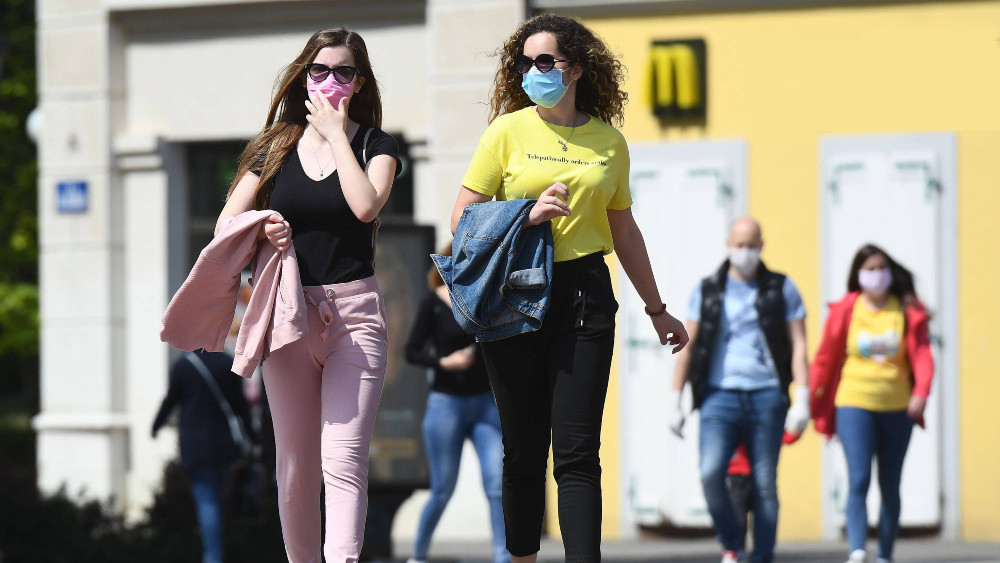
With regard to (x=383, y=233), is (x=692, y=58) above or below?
above

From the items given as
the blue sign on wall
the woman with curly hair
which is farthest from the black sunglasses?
the blue sign on wall

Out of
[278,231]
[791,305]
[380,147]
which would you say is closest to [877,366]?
[791,305]

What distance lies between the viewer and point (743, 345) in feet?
24.5

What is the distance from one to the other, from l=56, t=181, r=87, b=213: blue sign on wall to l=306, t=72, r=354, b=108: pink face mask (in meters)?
7.71

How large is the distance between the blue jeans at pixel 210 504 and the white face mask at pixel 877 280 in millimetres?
4117

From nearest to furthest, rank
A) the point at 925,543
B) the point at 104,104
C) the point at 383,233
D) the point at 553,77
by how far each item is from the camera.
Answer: the point at 553,77 < the point at 383,233 < the point at 925,543 < the point at 104,104

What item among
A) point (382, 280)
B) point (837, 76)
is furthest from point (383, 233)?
point (837, 76)

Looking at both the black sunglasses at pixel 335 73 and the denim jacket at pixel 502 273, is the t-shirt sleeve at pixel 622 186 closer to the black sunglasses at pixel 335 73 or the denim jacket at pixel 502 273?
the denim jacket at pixel 502 273

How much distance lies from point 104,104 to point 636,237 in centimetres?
806

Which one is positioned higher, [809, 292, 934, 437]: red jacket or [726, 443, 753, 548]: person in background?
[809, 292, 934, 437]: red jacket

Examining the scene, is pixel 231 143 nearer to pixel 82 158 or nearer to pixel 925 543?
pixel 82 158

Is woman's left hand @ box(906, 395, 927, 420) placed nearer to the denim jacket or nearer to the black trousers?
the black trousers

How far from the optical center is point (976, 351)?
9.93 metres

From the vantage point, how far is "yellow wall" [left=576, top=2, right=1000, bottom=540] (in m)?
9.94
